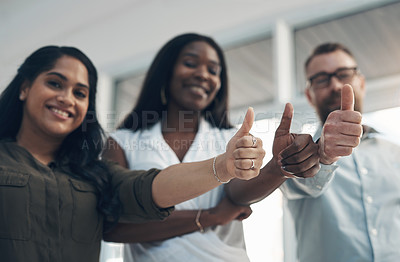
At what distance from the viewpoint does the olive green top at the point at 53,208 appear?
3.44 feet

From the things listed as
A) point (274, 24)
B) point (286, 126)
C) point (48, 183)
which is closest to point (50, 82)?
point (48, 183)

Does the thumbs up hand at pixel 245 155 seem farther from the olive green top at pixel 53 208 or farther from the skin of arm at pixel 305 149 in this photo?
the olive green top at pixel 53 208

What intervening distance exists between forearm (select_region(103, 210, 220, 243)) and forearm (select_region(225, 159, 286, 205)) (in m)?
0.09

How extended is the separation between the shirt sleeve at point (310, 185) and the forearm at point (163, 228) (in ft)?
0.73

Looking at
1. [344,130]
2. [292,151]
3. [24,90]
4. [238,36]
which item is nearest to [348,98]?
[344,130]

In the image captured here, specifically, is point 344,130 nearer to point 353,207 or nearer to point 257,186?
point 257,186

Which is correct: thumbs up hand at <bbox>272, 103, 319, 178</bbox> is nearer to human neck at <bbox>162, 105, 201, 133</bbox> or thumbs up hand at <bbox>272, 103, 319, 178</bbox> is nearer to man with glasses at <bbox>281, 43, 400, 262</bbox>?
man with glasses at <bbox>281, 43, 400, 262</bbox>

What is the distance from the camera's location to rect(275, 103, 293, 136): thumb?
102cm

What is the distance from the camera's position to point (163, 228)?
123 centimetres

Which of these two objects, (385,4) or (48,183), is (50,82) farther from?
(385,4)

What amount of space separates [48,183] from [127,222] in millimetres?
242

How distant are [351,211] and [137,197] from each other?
62cm

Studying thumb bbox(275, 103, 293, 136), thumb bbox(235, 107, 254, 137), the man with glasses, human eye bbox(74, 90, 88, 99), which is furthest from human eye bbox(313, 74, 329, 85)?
human eye bbox(74, 90, 88, 99)

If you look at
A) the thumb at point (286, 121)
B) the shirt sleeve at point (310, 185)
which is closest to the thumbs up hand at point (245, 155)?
the thumb at point (286, 121)
